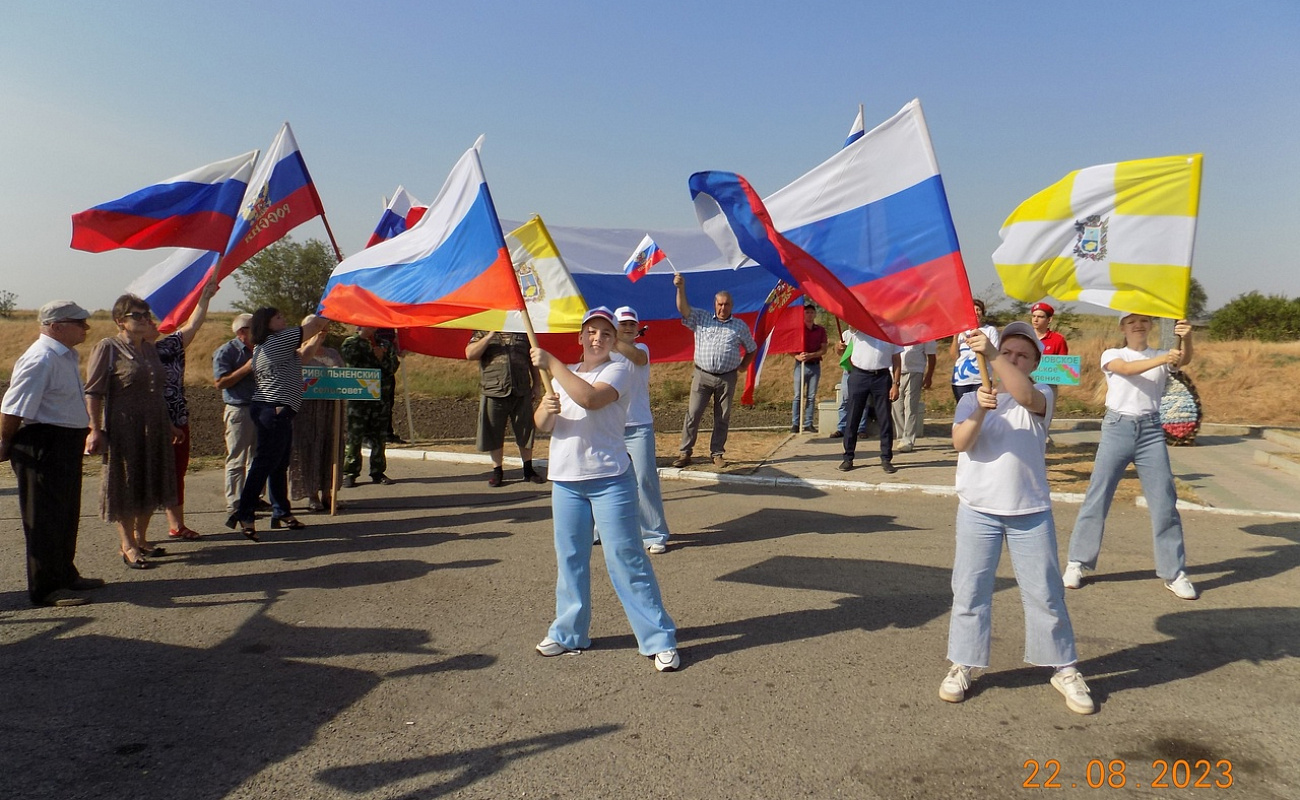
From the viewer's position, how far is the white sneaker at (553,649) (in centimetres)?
435

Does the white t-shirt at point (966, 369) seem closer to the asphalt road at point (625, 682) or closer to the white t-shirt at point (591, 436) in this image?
the asphalt road at point (625, 682)

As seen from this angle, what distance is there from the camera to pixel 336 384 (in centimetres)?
768

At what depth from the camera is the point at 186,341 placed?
6492 millimetres

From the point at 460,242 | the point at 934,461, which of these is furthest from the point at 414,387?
the point at 460,242

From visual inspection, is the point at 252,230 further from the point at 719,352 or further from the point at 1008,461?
the point at 1008,461

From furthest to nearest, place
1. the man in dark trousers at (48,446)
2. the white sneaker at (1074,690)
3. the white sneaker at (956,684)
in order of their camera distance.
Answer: the man in dark trousers at (48,446) < the white sneaker at (956,684) < the white sneaker at (1074,690)

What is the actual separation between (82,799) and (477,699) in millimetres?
1531

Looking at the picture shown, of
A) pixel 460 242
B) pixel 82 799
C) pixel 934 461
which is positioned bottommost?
pixel 82 799

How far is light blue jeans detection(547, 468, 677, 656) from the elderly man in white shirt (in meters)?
5.34

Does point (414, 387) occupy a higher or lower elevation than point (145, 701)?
higher

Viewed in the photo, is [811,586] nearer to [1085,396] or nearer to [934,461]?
[934,461]

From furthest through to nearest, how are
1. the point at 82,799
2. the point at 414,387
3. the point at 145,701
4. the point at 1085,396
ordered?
1. the point at 414,387
2. the point at 1085,396
3. the point at 145,701
4. the point at 82,799

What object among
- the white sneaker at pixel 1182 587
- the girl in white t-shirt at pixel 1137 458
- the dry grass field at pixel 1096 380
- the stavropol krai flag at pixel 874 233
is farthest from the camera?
the dry grass field at pixel 1096 380

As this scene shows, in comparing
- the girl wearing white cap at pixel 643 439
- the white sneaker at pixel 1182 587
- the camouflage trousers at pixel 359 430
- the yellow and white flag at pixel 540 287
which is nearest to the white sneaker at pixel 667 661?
the girl wearing white cap at pixel 643 439
